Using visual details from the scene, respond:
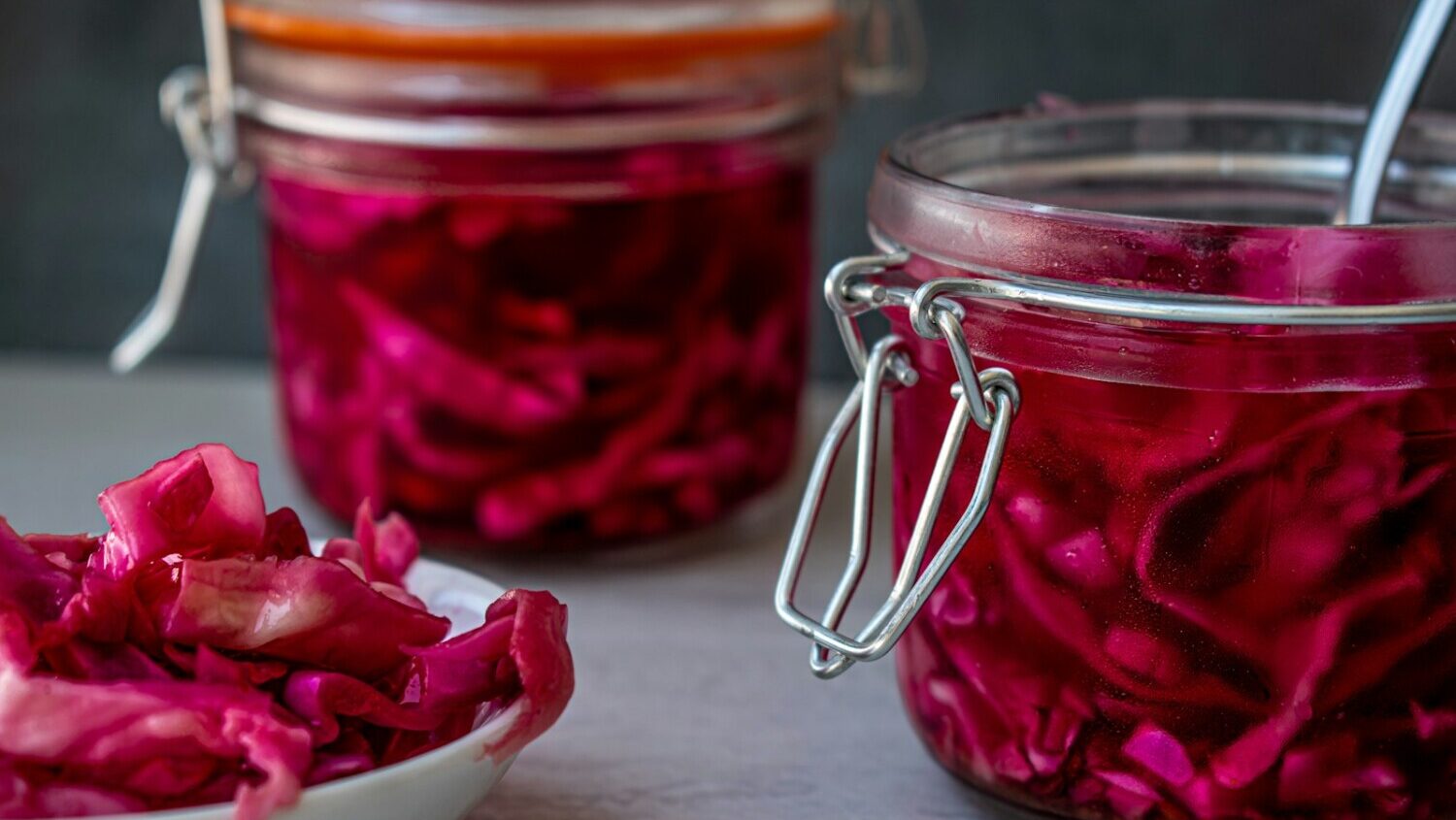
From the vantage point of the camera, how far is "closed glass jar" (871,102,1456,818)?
40cm

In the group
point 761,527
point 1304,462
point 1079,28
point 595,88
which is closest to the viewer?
point 1304,462

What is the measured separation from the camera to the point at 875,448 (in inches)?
17.8

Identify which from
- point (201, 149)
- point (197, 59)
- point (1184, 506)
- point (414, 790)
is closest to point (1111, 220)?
point (1184, 506)

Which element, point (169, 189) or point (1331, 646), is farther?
point (169, 189)

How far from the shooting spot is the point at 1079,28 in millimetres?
859

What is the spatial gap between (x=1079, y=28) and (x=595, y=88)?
34 cm

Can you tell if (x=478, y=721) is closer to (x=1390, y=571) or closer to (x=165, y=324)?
(x=1390, y=571)

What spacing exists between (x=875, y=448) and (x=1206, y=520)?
3.6 inches

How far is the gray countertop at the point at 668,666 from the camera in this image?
507mm

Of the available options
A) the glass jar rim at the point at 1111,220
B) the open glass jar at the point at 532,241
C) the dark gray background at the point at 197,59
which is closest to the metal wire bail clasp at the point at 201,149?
the open glass jar at the point at 532,241

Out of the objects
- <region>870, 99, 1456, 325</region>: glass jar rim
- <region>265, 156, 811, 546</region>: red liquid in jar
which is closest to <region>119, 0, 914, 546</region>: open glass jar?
<region>265, 156, 811, 546</region>: red liquid in jar

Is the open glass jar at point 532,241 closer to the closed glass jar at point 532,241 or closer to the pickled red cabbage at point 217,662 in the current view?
the closed glass jar at point 532,241

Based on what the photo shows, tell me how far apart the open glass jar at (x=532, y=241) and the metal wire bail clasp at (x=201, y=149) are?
2cm

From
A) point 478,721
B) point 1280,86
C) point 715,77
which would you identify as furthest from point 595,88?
point 1280,86
